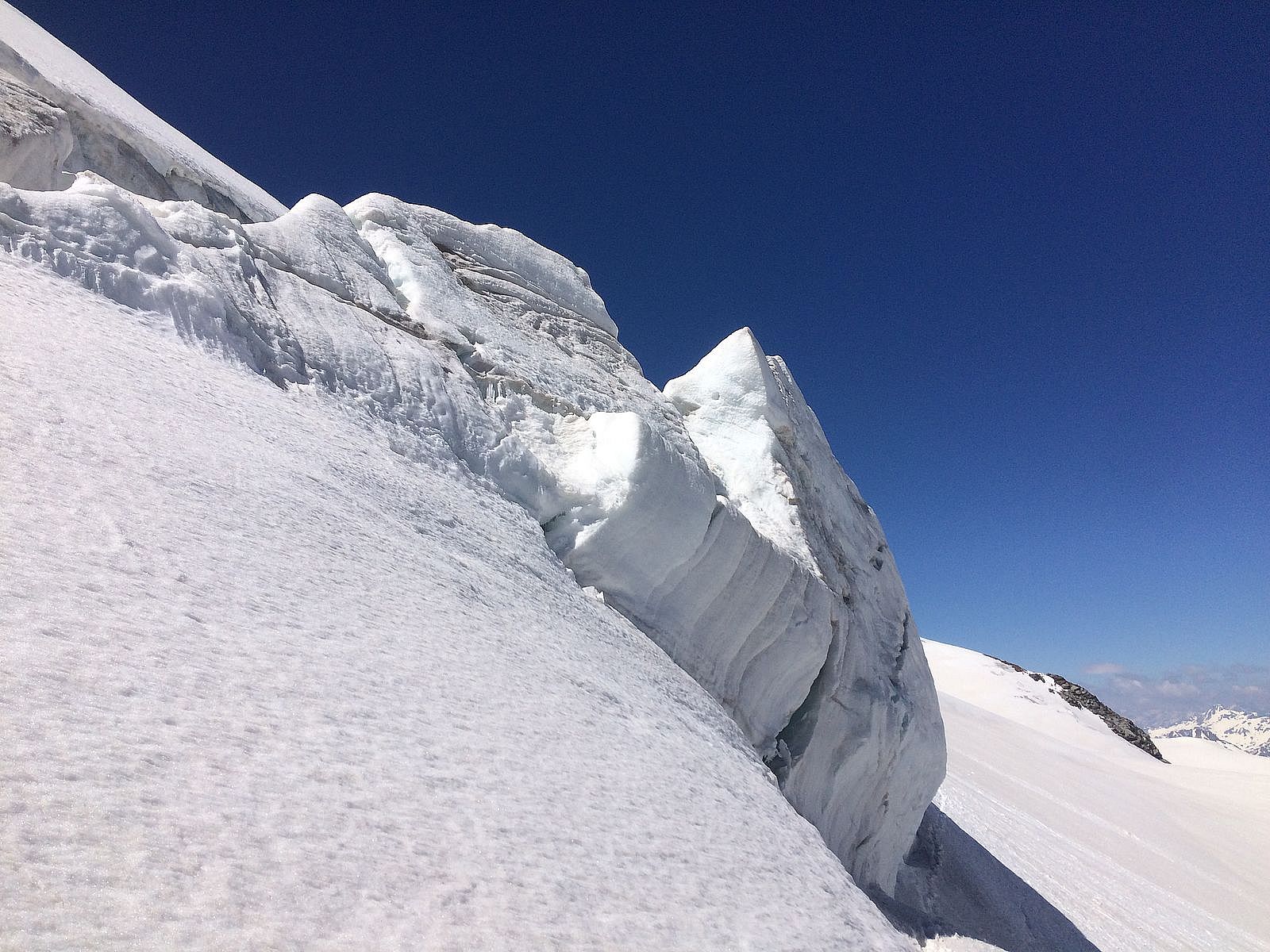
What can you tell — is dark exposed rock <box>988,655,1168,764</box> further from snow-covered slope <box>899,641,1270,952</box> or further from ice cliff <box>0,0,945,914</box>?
ice cliff <box>0,0,945,914</box>


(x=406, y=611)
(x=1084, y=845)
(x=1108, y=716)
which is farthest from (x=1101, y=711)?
(x=406, y=611)

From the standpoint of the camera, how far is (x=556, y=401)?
8.47 metres

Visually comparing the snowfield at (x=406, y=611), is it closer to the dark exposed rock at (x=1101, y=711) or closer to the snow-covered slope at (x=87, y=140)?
the snow-covered slope at (x=87, y=140)

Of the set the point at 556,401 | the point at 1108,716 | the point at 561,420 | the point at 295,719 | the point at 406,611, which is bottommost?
the point at 295,719

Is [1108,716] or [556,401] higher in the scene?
[1108,716]

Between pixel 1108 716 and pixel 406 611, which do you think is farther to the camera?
pixel 1108 716

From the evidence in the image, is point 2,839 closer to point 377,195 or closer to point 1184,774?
point 377,195

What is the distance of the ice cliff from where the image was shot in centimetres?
614

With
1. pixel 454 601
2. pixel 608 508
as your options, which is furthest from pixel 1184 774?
pixel 454 601

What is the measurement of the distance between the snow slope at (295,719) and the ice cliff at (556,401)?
0.66 meters


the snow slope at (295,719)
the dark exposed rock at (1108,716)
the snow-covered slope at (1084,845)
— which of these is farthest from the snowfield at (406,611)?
the dark exposed rock at (1108,716)

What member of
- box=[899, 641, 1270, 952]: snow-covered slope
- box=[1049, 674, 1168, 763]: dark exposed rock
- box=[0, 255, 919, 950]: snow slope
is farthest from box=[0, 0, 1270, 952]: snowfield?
box=[1049, 674, 1168, 763]: dark exposed rock

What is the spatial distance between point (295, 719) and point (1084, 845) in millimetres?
19800

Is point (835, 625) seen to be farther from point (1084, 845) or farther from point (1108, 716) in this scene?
point (1108, 716)
